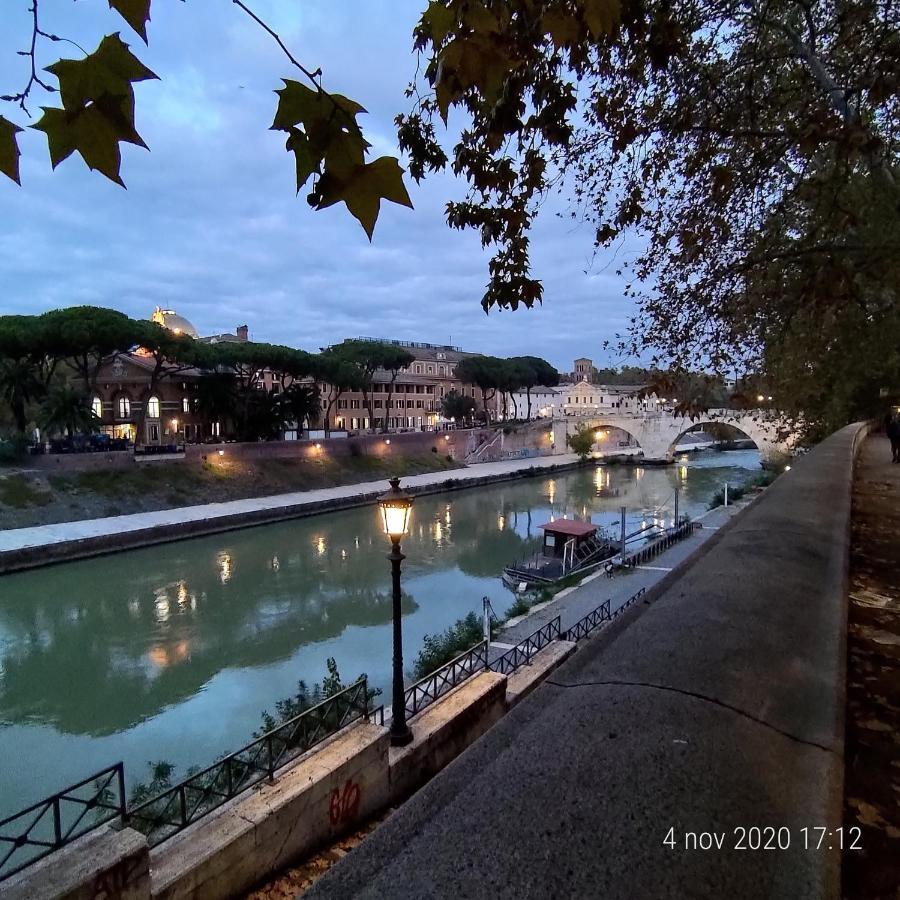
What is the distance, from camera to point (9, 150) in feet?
3.61

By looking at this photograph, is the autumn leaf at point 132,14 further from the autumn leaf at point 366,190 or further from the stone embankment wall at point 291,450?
the stone embankment wall at point 291,450

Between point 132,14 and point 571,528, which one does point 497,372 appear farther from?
point 132,14

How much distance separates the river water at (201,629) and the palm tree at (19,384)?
10613 mm

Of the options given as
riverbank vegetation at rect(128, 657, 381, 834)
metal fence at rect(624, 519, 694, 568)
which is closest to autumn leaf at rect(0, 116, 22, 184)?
riverbank vegetation at rect(128, 657, 381, 834)

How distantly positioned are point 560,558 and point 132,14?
1879 centimetres

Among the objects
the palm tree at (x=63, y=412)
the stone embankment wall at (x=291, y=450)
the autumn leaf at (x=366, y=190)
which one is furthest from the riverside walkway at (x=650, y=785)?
the palm tree at (x=63, y=412)

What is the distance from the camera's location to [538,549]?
22.1 meters

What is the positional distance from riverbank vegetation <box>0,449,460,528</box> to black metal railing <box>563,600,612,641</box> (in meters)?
19.1

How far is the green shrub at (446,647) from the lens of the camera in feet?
32.5

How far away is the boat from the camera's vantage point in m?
17.3

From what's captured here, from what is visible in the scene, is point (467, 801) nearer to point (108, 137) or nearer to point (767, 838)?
point (767, 838)

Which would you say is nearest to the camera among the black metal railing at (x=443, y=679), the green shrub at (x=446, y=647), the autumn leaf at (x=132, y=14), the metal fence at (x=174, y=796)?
the autumn leaf at (x=132, y=14)

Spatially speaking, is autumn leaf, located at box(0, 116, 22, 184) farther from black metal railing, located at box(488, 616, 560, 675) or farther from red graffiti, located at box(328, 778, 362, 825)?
black metal railing, located at box(488, 616, 560, 675)

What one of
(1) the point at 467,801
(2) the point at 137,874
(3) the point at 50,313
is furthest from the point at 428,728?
(3) the point at 50,313
